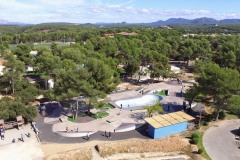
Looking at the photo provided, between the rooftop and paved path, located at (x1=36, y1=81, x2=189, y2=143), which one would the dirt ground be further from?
the rooftop

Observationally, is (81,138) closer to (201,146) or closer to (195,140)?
(195,140)

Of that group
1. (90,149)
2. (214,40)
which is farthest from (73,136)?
(214,40)

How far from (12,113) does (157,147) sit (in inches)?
802

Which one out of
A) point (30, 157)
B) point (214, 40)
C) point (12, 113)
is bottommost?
point (30, 157)

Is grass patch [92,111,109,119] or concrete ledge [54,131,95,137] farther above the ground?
grass patch [92,111,109,119]

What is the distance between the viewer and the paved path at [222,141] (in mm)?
29812

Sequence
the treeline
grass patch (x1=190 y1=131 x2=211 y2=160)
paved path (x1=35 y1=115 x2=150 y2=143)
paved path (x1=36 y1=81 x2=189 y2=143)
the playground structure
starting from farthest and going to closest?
the treeline < the playground structure < paved path (x1=36 y1=81 x2=189 y2=143) < paved path (x1=35 y1=115 x2=150 y2=143) < grass patch (x1=190 y1=131 x2=211 y2=160)

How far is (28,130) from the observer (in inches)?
1329

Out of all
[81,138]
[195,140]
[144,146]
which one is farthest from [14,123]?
[195,140]

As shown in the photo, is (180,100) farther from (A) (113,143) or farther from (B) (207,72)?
(A) (113,143)

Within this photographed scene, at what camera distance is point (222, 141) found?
32.9 m

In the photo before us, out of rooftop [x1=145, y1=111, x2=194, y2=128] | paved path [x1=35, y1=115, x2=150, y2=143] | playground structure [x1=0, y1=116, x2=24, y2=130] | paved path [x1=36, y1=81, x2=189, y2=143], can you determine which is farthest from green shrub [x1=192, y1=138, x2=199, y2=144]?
playground structure [x1=0, y1=116, x2=24, y2=130]

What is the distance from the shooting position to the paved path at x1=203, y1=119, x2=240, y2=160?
29.8 metres

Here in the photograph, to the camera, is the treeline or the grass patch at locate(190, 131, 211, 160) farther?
the treeline
